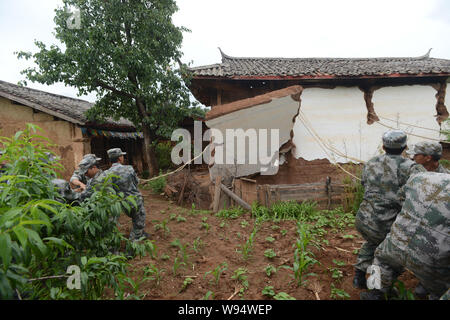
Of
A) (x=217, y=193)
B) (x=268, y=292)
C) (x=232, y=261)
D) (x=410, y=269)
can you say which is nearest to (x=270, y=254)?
(x=232, y=261)

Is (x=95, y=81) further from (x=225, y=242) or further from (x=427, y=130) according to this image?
(x=427, y=130)

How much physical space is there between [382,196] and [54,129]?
10.5m

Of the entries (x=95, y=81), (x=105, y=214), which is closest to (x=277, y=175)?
(x=105, y=214)

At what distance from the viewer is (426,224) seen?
1771 millimetres

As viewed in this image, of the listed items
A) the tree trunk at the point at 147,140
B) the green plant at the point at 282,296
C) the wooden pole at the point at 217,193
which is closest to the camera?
the green plant at the point at 282,296

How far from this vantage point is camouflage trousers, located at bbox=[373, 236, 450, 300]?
5.65 ft

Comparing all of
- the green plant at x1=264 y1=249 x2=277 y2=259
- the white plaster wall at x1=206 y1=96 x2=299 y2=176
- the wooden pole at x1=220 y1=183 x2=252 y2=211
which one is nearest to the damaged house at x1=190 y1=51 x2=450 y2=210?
the white plaster wall at x1=206 y1=96 x2=299 y2=176

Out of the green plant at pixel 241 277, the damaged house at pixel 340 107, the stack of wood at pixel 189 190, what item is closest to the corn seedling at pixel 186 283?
the green plant at pixel 241 277

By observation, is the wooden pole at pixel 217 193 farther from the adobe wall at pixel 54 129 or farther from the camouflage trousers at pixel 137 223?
the adobe wall at pixel 54 129

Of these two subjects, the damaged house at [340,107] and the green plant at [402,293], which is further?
the damaged house at [340,107]

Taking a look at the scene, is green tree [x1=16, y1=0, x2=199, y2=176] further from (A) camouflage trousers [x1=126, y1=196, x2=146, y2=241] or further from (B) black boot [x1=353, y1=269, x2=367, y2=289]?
(B) black boot [x1=353, y1=269, x2=367, y2=289]

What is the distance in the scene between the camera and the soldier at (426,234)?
5.53ft

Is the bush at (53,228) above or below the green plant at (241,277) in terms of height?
above

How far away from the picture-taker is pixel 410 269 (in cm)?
187
